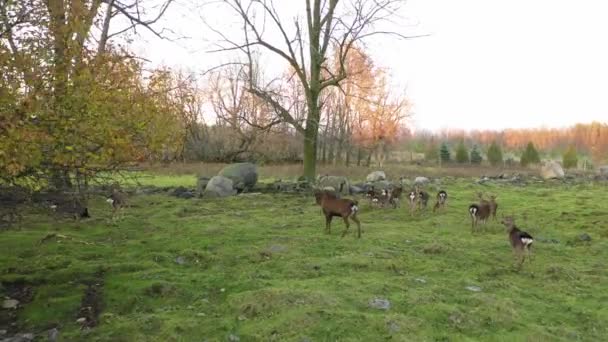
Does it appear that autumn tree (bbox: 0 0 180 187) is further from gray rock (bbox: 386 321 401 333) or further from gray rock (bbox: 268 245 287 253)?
gray rock (bbox: 386 321 401 333)

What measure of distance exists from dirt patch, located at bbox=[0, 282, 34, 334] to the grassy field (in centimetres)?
4

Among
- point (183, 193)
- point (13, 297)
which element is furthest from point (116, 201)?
point (183, 193)

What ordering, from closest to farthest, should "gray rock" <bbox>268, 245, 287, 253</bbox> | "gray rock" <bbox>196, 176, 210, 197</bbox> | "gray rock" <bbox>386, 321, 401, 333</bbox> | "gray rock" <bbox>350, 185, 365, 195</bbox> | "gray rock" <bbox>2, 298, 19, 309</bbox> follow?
"gray rock" <bbox>386, 321, 401, 333</bbox> < "gray rock" <bbox>2, 298, 19, 309</bbox> < "gray rock" <bbox>268, 245, 287, 253</bbox> < "gray rock" <bbox>196, 176, 210, 197</bbox> < "gray rock" <bbox>350, 185, 365, 195</bbox>

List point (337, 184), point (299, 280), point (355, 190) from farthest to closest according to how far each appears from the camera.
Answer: point (355, 190), point (337, 184), point (299, 280)

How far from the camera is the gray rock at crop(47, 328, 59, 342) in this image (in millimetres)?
6852

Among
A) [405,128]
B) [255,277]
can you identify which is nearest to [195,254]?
[255,277]

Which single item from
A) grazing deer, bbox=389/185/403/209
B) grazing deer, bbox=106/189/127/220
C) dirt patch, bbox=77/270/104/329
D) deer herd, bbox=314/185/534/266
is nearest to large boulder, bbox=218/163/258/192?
deer herd, bbox=314/185/534/266

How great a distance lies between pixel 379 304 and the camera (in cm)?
753

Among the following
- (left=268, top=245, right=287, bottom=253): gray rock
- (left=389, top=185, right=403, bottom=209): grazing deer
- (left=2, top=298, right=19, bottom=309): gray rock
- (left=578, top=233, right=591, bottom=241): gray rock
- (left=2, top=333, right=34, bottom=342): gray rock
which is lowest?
(left=2, top=333, right=34, bottom=342): gray rock

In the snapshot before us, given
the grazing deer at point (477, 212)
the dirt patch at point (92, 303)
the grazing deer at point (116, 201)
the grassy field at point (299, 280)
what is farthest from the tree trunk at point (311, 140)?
the dirt patch at point (92, 303)

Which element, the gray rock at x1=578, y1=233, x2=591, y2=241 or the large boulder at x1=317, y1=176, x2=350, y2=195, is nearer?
the gray rock at x1=578, y1=233, x2=591, y2=241

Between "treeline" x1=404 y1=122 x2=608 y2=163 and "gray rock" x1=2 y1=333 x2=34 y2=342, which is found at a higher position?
"treeline" x1=404 y1=122 x2=608 y2=163

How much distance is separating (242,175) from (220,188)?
230cm

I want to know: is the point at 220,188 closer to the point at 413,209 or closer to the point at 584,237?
the point at 413,209
